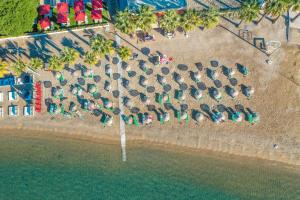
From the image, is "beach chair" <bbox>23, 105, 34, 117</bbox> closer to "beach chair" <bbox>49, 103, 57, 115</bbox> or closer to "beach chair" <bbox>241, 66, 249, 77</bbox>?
"beach chair" <bbox>49, 103, 57, 115</bbox>

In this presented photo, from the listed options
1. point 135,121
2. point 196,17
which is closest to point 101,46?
point 135,121

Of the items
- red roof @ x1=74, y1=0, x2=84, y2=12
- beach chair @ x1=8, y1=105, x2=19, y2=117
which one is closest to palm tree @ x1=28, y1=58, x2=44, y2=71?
beach chair @ x1=8, y1=105, x2=19, y2=117

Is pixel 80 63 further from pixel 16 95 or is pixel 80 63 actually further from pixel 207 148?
pixel 207 148

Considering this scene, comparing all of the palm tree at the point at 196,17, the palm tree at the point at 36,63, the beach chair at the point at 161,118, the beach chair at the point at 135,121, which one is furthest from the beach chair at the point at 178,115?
the palm tree at the point at 36,63

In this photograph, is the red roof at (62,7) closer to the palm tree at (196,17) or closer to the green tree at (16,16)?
the green tree at (16,16)

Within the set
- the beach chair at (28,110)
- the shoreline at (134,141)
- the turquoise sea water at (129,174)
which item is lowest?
the turquoise sea water at (129,174)
